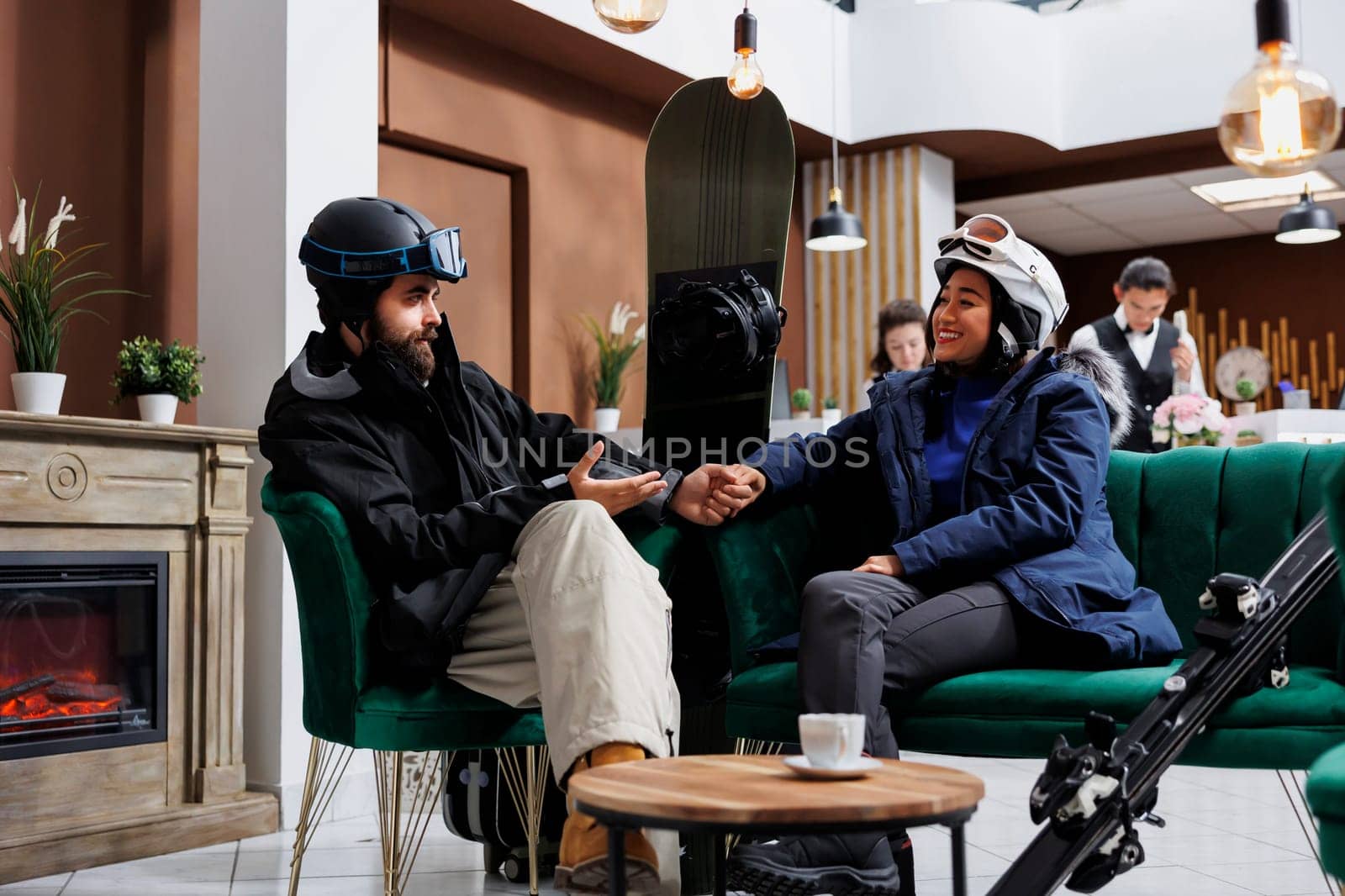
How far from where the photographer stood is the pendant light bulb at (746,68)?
2.58 meters

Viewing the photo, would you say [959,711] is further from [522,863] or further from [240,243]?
[240,243]

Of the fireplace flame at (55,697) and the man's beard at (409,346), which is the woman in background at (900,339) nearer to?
the man's beard at (409,346)

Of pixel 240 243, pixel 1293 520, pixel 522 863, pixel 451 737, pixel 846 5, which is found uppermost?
pixel 846 5

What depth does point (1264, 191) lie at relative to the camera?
7984 mm

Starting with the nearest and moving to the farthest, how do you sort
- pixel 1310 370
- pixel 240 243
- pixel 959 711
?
pixel 959 711, pixel 240 243, pixel 1310 370

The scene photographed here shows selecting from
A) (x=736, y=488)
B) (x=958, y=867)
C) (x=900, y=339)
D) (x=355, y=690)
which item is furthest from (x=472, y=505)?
(x=900, y=339)

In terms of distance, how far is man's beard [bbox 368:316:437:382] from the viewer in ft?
7.58

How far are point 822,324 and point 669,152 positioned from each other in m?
4.73

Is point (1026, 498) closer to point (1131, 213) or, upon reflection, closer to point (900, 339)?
point (900, 339)

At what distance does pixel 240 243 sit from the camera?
3.35m

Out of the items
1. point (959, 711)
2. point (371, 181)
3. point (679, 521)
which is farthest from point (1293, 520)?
point (371, 181)

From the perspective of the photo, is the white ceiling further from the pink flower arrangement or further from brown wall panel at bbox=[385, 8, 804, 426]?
the pink flower arrangement

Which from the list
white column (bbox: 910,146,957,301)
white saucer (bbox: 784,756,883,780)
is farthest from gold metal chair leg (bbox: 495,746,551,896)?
white column (bbox: 910,146,957,301)

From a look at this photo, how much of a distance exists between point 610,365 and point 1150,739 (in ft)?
13.6
